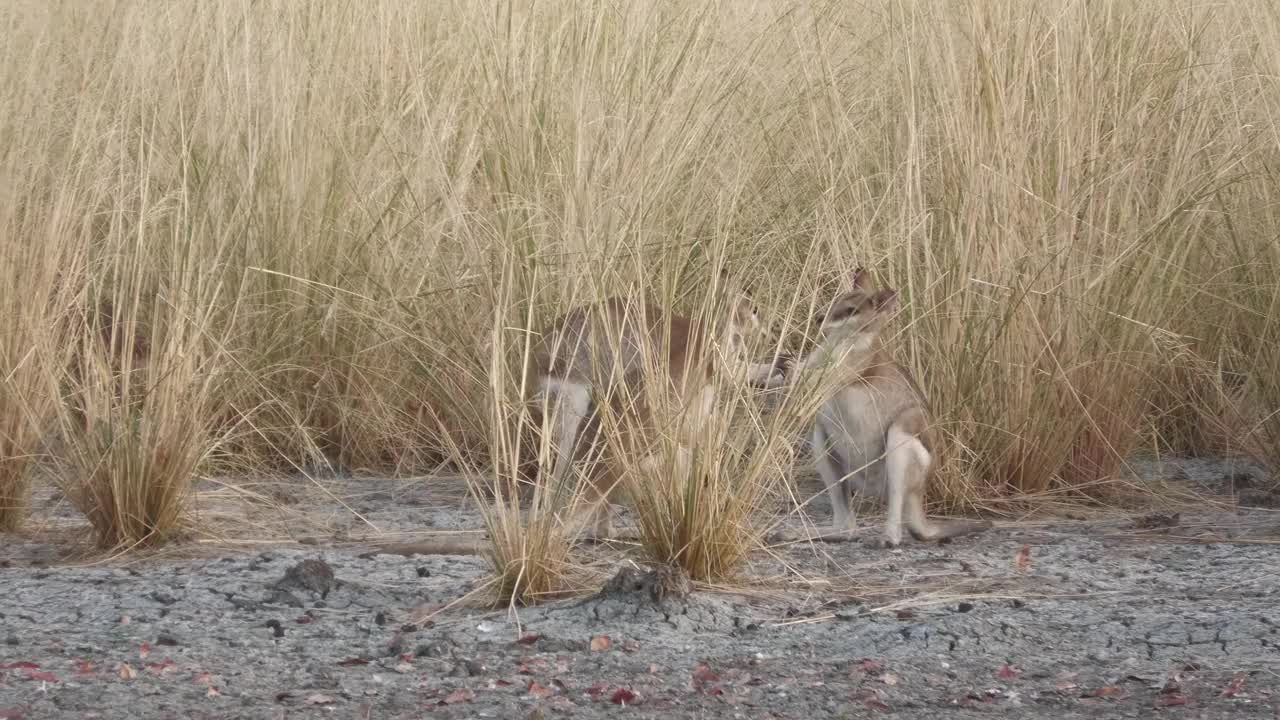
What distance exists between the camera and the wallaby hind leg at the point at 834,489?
598 cm

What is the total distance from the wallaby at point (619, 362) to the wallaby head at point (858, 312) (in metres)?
0.23

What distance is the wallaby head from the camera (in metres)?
5.82

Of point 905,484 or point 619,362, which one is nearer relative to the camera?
point 619,362

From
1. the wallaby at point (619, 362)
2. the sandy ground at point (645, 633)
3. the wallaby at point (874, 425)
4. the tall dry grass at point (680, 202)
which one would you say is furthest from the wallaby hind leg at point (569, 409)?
the wallaby at point (874, 425)

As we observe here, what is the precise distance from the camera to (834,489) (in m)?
5.99

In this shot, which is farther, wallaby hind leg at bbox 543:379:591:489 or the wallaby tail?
the wallaby tail

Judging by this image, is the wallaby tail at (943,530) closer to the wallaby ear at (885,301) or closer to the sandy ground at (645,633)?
the sandy ground at (645,633)

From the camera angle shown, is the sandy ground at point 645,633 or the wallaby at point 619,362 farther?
the wallaby at point 619,362

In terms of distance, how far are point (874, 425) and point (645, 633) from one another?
61.9 inches

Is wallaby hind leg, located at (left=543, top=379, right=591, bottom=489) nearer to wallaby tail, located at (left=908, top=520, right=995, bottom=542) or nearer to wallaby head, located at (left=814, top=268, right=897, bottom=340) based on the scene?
wallaby head, located at (left=814, top=268, right=897, bottom=340)

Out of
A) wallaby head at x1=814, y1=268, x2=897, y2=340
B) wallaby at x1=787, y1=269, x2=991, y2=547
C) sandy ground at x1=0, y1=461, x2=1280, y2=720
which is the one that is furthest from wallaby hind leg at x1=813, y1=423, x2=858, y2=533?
wallaby head at x1=814, y1=268, x2=897, y2=340

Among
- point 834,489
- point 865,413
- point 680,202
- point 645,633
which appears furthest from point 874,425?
point 645,633

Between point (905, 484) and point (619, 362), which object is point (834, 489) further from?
point (619, 362)

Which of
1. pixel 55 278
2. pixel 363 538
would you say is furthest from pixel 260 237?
pixel 363 538
